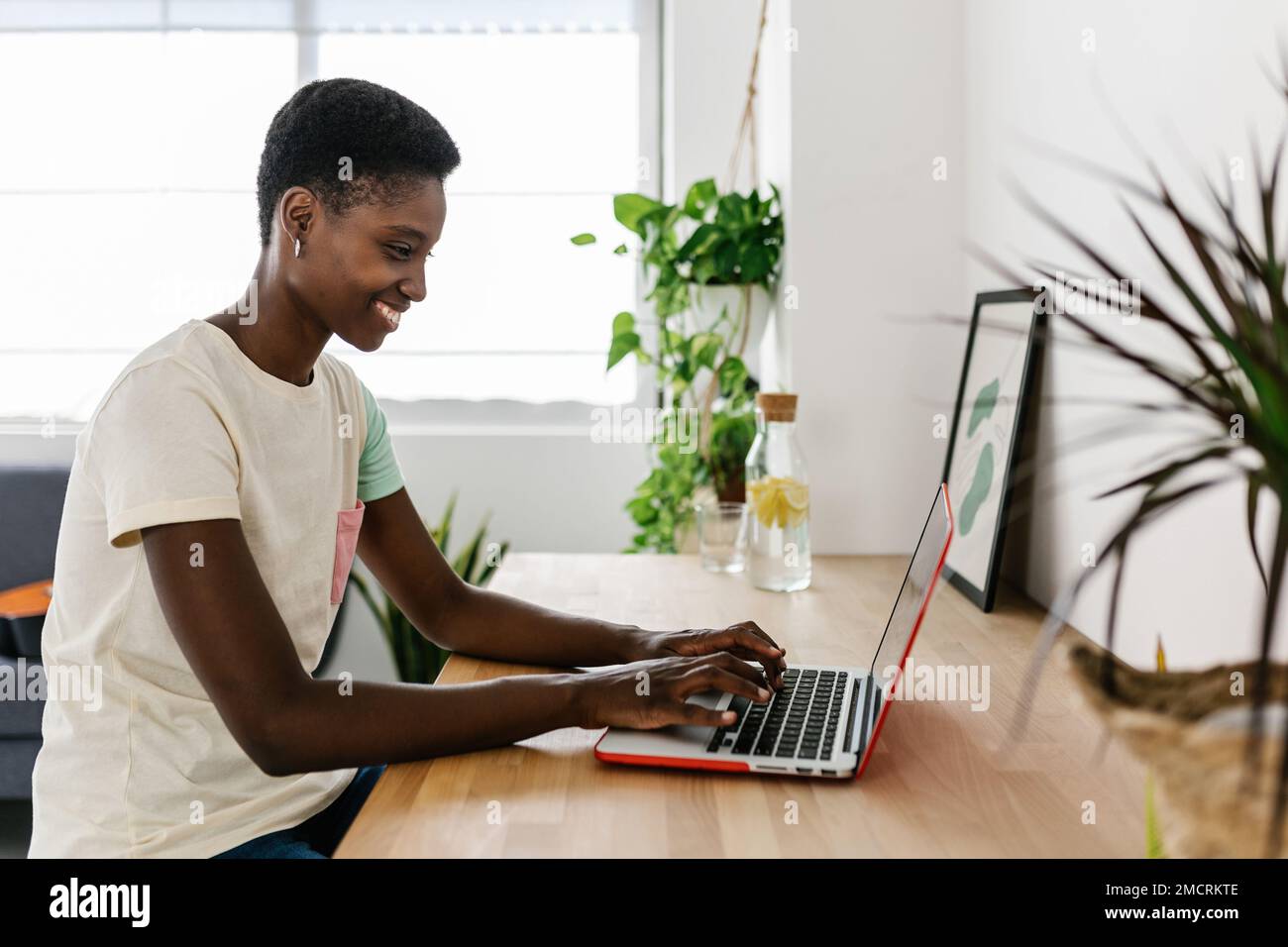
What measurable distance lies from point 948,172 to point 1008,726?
1143 millimetres

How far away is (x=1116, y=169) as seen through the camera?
125 centimetres

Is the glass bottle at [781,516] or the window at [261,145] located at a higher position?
the window at [261,145]

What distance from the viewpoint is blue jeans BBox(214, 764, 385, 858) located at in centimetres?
99

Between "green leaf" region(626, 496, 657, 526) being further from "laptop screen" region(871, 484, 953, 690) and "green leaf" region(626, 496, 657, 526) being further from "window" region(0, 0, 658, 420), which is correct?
"laptop screen" region(871, 484, 953, 690)

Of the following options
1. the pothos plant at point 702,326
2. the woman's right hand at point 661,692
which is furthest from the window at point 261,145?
the woman's right hand at point 661,692

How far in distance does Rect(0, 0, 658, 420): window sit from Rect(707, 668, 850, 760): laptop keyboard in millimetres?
2085

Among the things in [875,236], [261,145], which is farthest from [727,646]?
[261,145]

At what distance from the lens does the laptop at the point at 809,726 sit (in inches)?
Answer: 35.6

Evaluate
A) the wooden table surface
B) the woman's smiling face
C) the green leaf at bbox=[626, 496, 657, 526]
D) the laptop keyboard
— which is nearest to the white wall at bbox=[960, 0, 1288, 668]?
the laptop keyboard

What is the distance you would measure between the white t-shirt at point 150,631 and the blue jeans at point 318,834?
0.04 feet

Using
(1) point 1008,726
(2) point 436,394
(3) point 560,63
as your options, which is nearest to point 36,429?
(2) point 436,394

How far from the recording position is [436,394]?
3162 mm

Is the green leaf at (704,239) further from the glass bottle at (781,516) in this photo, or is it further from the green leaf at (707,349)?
the glass bottle at (781,516)
